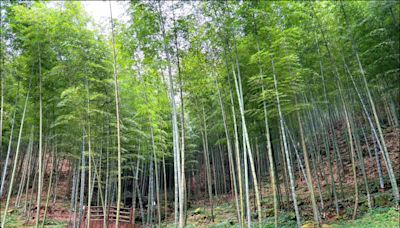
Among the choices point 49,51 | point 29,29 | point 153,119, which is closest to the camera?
point 29,29

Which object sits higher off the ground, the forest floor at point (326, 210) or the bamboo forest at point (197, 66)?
the bamboo forest at point (197, 66)

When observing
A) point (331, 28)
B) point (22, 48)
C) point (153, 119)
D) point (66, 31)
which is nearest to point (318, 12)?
point (331, 28)

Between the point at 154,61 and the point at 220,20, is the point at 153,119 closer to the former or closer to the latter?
the point at 154,61

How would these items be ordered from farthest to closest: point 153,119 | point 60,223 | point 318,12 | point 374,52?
A: point 60,223 < point 153,119 < point 374,52 < point 318,12

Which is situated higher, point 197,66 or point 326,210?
point 197,66

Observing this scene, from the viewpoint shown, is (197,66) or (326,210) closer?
(197,66)

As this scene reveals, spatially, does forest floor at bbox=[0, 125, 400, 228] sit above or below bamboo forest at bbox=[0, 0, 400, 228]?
below

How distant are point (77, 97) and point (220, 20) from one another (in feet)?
11.2

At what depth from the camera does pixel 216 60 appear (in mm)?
6398

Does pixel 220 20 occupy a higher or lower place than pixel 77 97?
higher

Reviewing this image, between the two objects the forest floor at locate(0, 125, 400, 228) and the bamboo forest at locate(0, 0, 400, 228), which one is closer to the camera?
the bamboo forest at locate(0, 0, 400, 228)

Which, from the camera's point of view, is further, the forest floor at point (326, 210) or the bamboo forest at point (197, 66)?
the forest floor at point (326, 210)

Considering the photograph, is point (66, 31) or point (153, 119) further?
point (153, 119)

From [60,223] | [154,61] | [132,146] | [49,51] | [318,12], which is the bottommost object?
[60,223]
